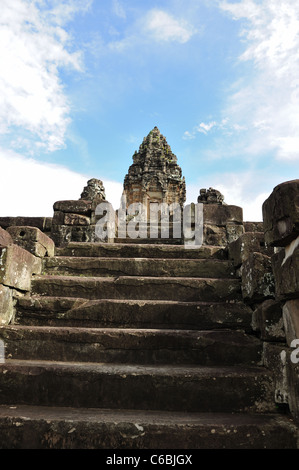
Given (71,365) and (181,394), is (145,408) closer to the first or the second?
(181,394)

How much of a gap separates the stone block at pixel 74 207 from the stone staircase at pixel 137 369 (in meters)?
2.31

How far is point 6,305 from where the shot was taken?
307cm

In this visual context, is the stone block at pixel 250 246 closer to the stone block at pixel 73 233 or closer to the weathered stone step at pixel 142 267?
the weathered stone step at pixel 142 267

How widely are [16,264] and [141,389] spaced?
1920mm

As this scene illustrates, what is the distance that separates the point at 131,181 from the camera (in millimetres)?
20344

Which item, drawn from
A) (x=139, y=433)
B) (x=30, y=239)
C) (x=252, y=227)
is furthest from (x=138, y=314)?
(x=252, y=227)

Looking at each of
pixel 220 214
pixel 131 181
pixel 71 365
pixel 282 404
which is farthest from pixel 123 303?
pixel 131 181

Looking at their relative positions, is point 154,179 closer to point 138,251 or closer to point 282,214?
point 138,251

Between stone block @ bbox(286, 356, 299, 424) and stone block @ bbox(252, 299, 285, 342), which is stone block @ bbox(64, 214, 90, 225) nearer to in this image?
stone block @ bbox(252, 299, 285, 342)

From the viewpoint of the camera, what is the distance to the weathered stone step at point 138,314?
3.04m

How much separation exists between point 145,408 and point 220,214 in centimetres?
389

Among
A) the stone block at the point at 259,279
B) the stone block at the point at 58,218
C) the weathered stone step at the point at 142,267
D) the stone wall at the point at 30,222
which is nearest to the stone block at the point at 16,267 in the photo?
the weathered stone step at the point at 142,267
